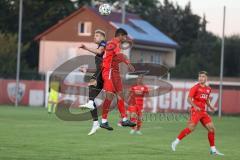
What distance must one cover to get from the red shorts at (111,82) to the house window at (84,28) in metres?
64.5

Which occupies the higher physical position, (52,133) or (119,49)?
(119,49)

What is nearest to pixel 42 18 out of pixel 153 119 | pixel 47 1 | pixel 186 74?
pixel 47 1

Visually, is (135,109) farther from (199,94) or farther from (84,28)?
(84,28)

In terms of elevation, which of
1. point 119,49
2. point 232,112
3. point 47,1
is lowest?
point 232,112

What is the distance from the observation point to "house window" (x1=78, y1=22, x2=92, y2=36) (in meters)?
83.4

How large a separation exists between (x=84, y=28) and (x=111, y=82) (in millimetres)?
65505

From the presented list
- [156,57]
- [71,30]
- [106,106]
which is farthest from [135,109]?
[156,57]

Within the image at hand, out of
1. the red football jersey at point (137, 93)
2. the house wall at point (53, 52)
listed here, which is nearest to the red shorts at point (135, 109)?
the red football jersey at point (137, 93)

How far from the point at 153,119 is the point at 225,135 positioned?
1289cm

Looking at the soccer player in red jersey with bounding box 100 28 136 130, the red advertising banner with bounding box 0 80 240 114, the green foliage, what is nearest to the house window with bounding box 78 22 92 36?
the green foliage

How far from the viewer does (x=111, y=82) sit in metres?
18.7

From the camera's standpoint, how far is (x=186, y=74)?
7806 centimetres

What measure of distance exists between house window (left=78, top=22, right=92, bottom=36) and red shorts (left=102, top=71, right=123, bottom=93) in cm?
6450

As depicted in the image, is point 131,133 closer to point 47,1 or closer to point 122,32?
point 122,32
